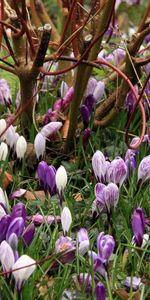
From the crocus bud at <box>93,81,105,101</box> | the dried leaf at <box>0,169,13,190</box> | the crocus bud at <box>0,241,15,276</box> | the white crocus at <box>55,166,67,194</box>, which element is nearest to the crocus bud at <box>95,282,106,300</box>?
the crocus bud at <box>0,241,15,276</box>

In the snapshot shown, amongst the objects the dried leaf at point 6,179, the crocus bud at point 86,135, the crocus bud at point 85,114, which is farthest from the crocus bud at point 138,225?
the crocus bud at point 85,114

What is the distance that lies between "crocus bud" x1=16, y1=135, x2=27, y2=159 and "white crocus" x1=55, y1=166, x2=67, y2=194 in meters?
0.39

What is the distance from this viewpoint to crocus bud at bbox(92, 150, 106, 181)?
2.80 metres

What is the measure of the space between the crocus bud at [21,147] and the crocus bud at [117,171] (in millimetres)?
449

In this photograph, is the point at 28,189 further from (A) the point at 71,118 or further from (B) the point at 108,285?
(B) the point at 108,285

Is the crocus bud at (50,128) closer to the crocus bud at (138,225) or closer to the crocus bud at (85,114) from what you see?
the crocus bud at (85,114)

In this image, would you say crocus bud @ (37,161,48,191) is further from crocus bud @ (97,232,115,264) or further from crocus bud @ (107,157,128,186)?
crocus bud @ (97,232,115,264)

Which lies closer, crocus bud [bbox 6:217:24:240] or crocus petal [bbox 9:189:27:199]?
crocus bud [bbox 6:217:24:240]

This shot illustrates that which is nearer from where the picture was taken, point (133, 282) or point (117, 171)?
point (133, 282)

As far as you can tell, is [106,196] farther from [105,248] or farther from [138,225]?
[105,248]

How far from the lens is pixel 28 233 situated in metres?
2.46

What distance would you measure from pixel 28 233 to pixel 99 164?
1.59ft

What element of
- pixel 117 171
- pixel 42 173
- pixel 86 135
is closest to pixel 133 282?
pixel 117 171

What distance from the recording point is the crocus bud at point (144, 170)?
282 cm
